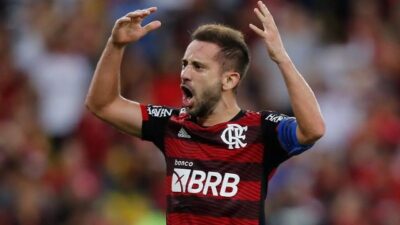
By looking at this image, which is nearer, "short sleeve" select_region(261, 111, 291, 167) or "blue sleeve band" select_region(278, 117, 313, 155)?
"blue sleeve band" select_region(278, 117, 313, 155)

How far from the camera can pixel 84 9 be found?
52.0ft

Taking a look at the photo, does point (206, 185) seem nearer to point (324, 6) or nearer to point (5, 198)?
point (5, 198)

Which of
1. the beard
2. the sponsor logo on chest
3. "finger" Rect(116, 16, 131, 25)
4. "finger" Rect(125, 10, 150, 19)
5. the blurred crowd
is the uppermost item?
"finger" Rect(125, 10, 150, 19)

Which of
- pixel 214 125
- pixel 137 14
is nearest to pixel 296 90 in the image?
pixel 214 125

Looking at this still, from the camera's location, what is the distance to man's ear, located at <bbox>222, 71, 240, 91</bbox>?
832 centimetres

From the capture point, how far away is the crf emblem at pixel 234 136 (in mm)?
8180

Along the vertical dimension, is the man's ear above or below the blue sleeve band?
above

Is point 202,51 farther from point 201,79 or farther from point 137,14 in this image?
point 137,14

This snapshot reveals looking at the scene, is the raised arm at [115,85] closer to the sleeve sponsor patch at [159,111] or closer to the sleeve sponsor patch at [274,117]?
the sleeve sponsor patch at [159,111]

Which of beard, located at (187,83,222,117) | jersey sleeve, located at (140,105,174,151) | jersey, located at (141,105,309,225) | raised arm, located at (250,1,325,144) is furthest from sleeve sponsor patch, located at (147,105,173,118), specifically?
raised arm, located at (250,1,325,144)

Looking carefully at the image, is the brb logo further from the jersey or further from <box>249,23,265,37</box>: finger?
<box>249,23,265,37</box>: finger

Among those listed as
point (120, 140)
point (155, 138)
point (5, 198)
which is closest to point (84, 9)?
point (120, 140)

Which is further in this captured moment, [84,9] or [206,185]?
[84,9]

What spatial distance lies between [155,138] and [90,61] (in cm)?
650
